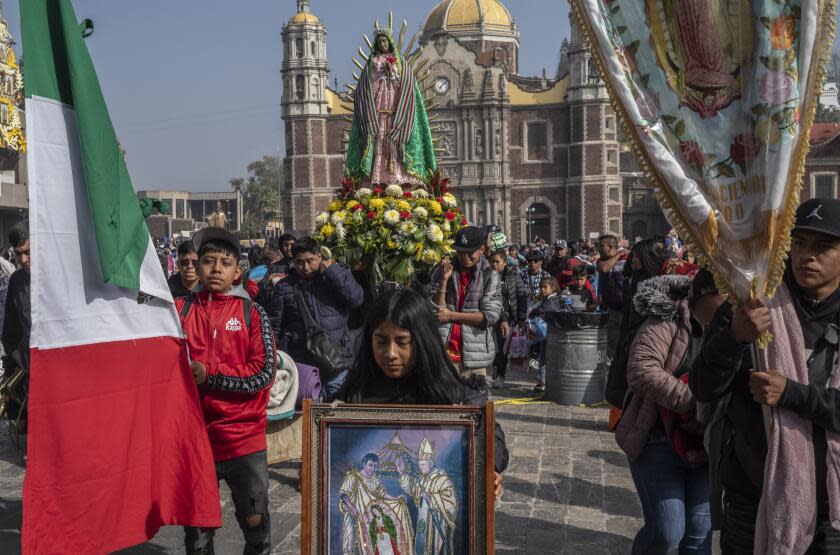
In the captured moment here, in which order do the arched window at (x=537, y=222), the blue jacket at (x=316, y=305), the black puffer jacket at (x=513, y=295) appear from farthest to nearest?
the arched window at (x=537, y=222), the black puffer jacket at (x=513, y=295), the blue jacket at (x=316, y=305)

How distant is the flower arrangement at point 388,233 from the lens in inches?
279

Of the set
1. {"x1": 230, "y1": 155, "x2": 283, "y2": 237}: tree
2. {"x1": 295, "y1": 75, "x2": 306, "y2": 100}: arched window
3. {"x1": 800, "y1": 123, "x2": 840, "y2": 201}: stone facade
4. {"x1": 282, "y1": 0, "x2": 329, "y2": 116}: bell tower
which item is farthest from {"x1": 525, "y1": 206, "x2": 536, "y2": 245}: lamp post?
{"x1": 230, "y1": 155, "x2": 283, "y2": 237}: tree

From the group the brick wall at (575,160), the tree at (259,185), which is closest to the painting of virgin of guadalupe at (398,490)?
the brick wall at (575,160)

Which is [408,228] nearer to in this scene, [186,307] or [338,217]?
[338,217]

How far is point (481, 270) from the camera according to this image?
7.04 meters

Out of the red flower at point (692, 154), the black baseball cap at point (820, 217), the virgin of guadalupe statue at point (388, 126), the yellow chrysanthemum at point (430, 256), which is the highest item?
the virgin of guadalupe statue at point (388, 126)

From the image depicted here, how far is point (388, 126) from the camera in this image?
8.50m

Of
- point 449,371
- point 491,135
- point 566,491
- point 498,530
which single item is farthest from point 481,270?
point 491,135

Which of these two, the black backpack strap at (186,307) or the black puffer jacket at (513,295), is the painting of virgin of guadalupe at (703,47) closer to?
the black backpack strap at (186,307)

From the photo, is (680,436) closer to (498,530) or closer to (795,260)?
(795,260)

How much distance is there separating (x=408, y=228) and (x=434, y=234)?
0.74 ft

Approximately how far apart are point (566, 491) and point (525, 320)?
4575mm

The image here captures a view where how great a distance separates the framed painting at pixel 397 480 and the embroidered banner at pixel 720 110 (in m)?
0.96

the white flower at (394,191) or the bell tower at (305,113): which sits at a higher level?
the bell tower at (305,113)
